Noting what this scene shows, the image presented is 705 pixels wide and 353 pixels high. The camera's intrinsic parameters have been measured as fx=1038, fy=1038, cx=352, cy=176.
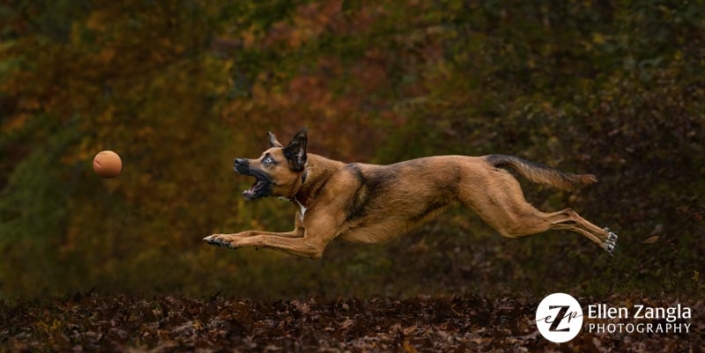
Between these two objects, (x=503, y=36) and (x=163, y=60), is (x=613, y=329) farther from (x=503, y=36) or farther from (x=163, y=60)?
(x=163, y=60)

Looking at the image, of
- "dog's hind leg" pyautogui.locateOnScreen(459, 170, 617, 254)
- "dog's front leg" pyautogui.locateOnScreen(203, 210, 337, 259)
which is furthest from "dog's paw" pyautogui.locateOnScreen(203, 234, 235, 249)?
"dog's hind leg" pyautogui.locateOnScreen(459, 170, 617, 254)

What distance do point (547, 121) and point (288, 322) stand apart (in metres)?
7.46

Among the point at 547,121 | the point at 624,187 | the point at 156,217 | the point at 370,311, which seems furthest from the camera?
the point at 156,217

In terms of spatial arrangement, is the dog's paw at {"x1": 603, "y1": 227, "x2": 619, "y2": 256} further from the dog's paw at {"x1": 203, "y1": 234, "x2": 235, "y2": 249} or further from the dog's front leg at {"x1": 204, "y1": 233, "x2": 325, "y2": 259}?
the dog's paw at {"x1": 203, "y1": 234, "x2": 235, "y2": 249}

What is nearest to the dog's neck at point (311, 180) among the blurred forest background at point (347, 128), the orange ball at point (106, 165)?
the orange ball at point (106, 165)

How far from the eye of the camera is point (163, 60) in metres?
23.8

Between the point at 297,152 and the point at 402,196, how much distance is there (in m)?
1.24

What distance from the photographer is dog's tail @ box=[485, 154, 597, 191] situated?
11.0m

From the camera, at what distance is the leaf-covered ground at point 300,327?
8.26 m

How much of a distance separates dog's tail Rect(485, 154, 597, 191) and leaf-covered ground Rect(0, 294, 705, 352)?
4.12ft

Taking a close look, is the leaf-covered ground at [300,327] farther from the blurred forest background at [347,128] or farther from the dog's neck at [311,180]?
the blurred forest background at [347,128]

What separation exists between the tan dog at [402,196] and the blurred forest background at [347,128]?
149cm

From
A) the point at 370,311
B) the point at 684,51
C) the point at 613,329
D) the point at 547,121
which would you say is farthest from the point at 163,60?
the point at 613,329

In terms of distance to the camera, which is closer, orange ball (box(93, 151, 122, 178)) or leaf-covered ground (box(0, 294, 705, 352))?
leaf-covered ground (box(0, 294, 705, 352))
